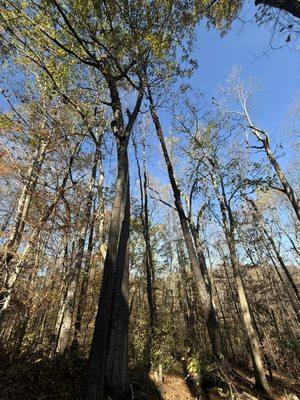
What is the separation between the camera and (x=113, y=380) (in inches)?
168

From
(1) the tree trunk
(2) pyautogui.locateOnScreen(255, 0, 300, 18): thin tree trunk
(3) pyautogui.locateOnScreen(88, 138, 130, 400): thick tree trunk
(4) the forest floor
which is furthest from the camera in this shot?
(1) the tree trunk

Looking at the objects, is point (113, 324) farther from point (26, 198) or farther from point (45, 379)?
point (26, 198)

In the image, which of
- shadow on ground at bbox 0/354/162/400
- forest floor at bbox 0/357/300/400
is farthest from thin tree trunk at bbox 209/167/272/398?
shadow on ground at bbox 0/354/162/400

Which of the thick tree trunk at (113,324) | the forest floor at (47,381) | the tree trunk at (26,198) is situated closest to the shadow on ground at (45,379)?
the forest floor at (47,381)

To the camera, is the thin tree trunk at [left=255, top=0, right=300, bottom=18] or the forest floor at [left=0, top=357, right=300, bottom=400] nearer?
the thin tree trunk at [left=255, top=0, right=300, bottom=18]

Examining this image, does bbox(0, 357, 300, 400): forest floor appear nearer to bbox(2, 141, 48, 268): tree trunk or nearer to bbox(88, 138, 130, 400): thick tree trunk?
bbox(88, 138, 130, 400): thick tree trunk

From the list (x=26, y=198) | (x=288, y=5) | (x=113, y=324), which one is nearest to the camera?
(x=288, y=5)

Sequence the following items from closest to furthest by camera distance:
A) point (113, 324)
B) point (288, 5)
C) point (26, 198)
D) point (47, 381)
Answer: point (288, 5), point (113, 324), point (47, 381), point (26, 198)

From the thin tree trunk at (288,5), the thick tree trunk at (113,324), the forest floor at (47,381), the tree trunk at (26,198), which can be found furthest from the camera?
the tree trunk at (26,198)

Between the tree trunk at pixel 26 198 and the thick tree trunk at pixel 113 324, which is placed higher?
the tree trunk at pixel 26 198

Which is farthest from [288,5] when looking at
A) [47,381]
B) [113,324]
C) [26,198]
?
[26,198]

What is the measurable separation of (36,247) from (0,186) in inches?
476

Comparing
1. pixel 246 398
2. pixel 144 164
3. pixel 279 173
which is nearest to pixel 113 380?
pixel 246 398

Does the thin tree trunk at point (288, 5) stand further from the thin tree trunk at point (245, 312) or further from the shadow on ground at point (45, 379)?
the thin tree trunk at point (245, 312)
